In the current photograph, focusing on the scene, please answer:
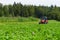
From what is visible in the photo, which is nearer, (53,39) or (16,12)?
(53,39)

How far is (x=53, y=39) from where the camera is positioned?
8625 mm

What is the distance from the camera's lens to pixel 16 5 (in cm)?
11256

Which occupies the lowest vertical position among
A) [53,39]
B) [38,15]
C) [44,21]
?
[38,15]

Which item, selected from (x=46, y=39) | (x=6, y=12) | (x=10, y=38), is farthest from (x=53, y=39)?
(x=6, y=12)

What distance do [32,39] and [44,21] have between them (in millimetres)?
28933

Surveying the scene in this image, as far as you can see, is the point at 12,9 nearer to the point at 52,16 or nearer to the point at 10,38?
the point at 52,16

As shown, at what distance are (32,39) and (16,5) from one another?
344 feet

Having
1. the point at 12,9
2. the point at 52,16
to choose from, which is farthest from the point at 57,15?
the point at 12,9

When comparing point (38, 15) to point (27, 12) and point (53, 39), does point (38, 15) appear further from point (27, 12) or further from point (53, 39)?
point (53, 39)

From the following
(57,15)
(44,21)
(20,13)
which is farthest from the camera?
(20,13)

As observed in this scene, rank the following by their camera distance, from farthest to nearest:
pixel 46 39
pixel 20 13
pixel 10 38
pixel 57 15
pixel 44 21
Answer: pixel 20 13 < pixel 57 15 < pixel 44 21 < pixel 46 39 < pixel 10 38

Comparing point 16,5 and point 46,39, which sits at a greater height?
point 46,39

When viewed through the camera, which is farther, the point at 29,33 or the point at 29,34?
the point at 29,33

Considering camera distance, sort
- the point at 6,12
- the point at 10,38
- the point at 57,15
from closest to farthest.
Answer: the point at 10,38 < the point at 57,15 < the point at 6,12
